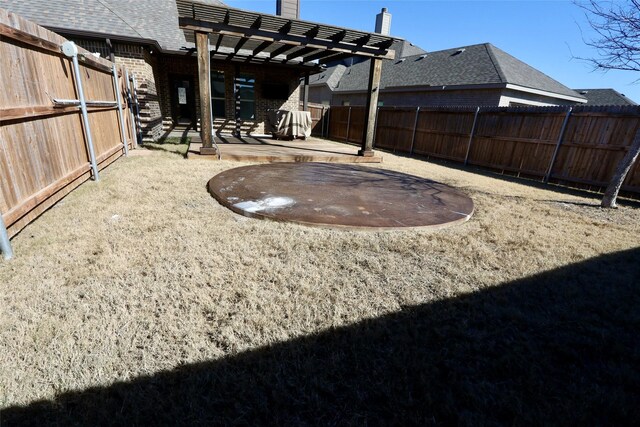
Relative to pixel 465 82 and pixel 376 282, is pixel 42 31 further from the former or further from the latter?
pixel 465 82

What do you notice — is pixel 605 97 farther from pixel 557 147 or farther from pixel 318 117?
pixel 318 117

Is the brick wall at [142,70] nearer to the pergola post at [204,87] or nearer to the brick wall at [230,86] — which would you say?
the brick wall at [230,86]

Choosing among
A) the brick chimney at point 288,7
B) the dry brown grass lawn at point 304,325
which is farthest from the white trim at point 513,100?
the dry brown grass lawn at point 304,325

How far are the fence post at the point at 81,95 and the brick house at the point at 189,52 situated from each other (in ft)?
7.36

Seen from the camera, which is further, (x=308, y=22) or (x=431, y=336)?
(x=308, y=22)

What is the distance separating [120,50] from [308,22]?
5.82 metres

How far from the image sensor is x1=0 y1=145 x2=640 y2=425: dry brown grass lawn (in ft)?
4.40

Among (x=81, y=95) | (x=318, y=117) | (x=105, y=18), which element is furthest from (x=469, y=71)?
(x=81, y=95)

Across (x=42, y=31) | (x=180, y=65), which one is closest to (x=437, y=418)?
(x=42, y=31)

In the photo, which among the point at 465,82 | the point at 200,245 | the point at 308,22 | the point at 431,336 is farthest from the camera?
the point at 465,82

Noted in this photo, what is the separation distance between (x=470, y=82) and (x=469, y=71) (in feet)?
3.60

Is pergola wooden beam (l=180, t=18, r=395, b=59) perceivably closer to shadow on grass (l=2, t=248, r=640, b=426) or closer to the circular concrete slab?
the circular concrete slab

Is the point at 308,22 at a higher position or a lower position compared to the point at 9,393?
higher

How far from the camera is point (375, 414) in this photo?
4.29 ft
